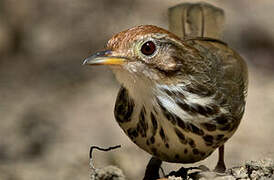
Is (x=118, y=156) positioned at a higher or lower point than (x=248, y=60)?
lower

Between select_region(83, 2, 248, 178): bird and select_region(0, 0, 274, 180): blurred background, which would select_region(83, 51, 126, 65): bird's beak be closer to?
select_region(83, 2, 248, 178): bird

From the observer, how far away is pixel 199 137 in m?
4.23

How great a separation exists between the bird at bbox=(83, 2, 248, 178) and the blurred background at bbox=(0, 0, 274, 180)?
2.25 m

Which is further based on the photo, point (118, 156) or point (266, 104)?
point (266, 104)

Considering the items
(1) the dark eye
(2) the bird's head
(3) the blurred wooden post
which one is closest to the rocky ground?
Answer: (2) the bird's head

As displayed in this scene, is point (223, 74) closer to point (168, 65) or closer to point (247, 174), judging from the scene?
point (168, 65)

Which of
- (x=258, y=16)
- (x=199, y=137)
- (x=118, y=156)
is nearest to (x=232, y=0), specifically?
(x=258, y=16)

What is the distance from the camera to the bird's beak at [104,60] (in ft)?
12.5

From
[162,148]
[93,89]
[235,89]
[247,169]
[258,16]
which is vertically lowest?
[247,169]

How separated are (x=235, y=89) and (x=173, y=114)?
0.80m

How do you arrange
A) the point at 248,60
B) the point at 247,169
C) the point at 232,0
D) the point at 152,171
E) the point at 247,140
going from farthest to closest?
the point at 232,0 < the point at 248,60 < the point at 247,140 < the point at 152,171 < the point at 247,169

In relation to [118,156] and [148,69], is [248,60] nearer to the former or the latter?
[118,156]

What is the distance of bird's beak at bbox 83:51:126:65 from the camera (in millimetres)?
3795

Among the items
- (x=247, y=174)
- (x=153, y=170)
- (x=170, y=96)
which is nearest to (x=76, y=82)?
(x=153, y=170)
